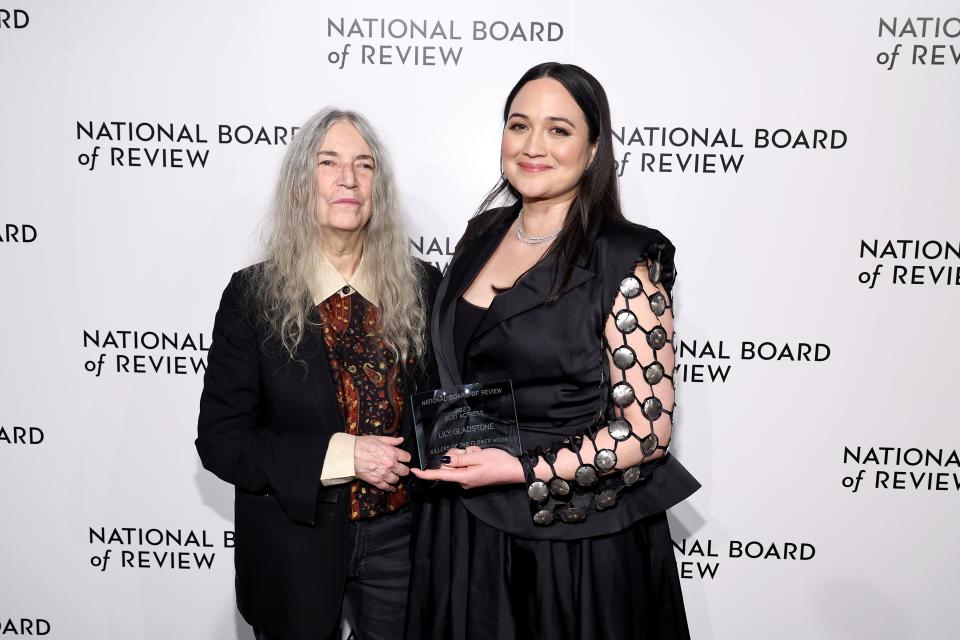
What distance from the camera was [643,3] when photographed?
7.54 feet

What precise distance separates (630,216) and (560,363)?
3.38 ft

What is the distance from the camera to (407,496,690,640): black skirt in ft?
5.13

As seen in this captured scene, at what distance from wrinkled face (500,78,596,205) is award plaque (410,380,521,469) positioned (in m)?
0.46

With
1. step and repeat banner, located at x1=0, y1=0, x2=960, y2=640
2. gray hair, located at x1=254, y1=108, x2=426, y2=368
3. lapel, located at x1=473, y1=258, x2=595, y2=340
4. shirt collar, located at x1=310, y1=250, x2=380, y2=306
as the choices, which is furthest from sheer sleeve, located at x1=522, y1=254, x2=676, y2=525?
step and repeat banner, located at x1=0, y1=0, x2=960, y2=640

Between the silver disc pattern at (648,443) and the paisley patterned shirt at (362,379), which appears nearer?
the silver disc pattern at (648,443)

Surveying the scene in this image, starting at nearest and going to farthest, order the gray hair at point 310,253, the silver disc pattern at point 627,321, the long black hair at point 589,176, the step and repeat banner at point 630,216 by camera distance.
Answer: the silver disc pattern at point 627,321 < the long black hair at point 589,176 < the gray hair at point 310,253 < the step and repeat banner at point 630,216

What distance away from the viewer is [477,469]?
1.53m

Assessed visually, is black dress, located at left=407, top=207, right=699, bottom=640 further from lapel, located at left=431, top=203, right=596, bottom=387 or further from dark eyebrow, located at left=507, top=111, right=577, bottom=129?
dark eyebrow, located at left=507, top=111, right=577, bottom=129

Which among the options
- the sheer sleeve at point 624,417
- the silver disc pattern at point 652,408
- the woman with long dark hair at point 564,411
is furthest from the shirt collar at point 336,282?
the silver disc pattern at point 652,408

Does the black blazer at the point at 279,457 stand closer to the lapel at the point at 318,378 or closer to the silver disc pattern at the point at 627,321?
the lapel at the point at 318,378

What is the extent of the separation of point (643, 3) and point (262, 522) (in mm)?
1899

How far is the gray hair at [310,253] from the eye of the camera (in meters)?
1.71

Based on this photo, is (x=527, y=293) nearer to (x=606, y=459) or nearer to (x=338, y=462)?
(x=606, y=459)

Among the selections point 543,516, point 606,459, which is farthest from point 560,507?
point 606,459
